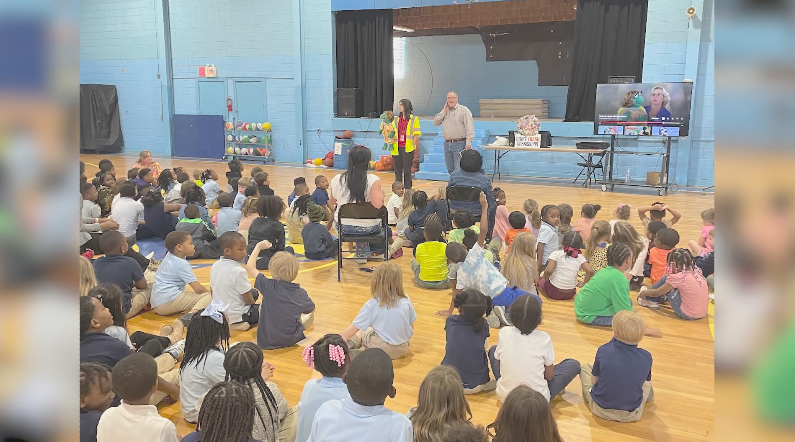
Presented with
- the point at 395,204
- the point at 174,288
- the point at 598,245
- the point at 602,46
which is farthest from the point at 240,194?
the point at 602,46

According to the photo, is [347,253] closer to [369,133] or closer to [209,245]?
[209,245]

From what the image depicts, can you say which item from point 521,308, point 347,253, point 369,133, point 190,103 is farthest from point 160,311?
point 190,103

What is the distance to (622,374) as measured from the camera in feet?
9.59

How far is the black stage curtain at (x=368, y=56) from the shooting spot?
13.0m

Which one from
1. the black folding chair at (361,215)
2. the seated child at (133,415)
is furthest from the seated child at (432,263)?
the seated child at (133,415)

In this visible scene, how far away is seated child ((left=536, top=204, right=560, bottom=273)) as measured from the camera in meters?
5.19

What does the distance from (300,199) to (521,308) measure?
3.76 meters

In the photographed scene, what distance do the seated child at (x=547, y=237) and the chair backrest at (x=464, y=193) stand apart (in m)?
0.61

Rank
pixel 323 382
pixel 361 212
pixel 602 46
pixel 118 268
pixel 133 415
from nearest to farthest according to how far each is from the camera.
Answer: pixel 133 415 → pixel 323 382 → pixel 118 268 → pixel 361 212 → pixel 602 46

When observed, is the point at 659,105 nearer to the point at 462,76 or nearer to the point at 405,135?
the point at 405,135

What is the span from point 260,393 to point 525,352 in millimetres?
1227

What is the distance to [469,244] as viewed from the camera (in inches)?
174

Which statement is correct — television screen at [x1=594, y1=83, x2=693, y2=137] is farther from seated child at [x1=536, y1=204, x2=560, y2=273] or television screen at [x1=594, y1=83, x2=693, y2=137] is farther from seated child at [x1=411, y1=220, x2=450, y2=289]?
seated child at [x1=411, y1=220, x2=450, y2=289]

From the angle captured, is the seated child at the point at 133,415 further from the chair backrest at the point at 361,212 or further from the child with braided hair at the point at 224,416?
the chair backrest at the point at 361,212
